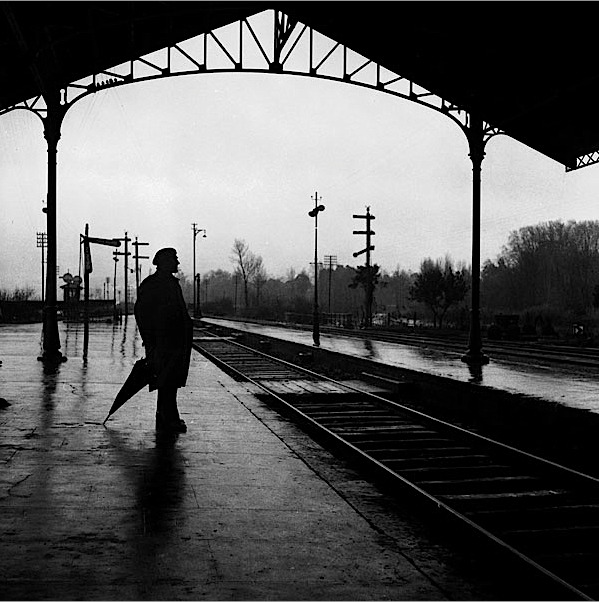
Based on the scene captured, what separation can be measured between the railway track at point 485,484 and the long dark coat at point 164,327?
6.74 feet

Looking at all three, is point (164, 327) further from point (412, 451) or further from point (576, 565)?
point (576, 565)

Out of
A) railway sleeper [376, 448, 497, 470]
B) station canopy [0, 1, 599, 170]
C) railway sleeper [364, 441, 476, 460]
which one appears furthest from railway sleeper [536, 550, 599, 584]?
station canopy [0, 1, 599, 170]

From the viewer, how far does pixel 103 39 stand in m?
19.4

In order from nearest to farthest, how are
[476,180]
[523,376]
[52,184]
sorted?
[523,376], [476,180], [52,184]

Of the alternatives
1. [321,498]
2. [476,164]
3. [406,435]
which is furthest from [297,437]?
[476,164]

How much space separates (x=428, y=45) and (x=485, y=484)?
11.7 metres

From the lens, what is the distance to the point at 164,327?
10070 mm

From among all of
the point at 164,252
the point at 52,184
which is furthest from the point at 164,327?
the point at 52,184

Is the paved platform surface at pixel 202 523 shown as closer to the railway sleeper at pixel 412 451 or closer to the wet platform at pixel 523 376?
the railway sleeper at pixel 412 451

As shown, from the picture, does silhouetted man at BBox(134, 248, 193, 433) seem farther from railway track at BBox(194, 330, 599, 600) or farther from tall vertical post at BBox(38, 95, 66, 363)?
tall vertical post at BBox(38, 95, 66, 363)

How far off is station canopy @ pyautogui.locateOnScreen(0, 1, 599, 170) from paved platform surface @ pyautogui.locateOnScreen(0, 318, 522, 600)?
7406 millimetres

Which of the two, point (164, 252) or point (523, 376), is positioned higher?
point (164, 252)

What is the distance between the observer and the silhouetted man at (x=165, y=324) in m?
10.1

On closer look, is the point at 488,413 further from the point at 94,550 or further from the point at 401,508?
the point at 94,550
